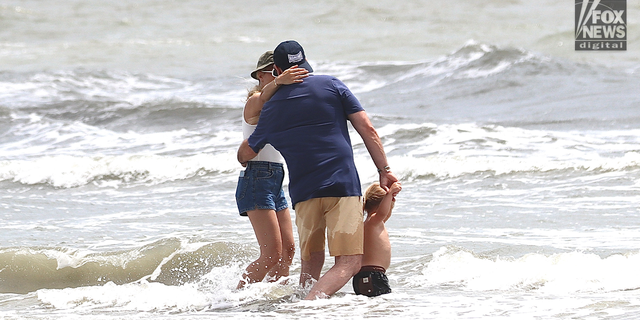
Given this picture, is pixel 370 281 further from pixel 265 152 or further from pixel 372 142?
pixel 265 152

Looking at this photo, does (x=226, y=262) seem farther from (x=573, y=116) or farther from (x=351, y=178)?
(x=573, y=116)

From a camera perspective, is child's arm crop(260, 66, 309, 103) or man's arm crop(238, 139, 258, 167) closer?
child's arm crop(260, 66, 309, 103)

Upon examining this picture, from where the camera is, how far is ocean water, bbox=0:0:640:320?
5.14 meters

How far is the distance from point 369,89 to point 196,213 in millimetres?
11496

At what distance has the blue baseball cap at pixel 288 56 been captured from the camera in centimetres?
441

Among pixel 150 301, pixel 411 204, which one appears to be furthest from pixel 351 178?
pixel 411 204

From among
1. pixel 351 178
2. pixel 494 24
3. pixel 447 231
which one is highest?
pixel 494 24

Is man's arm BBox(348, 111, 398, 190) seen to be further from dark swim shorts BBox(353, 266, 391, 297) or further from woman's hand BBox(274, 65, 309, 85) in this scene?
dark swim shorts BBox(353, 266, 391, 297)

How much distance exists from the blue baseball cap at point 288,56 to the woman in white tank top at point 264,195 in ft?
0.58

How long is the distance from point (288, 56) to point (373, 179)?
6536 millimetres

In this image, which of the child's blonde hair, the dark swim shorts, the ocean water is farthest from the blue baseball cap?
the ocean water

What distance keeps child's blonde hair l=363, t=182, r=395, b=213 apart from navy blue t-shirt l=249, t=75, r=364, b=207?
218 mm

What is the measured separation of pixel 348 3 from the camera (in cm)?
3444

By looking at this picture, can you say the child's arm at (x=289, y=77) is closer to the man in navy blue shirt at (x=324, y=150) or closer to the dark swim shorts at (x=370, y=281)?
the man in navy blue shirt at (x=324, y=150)
